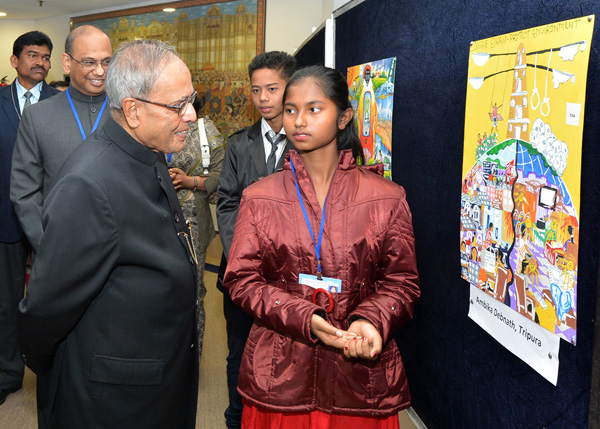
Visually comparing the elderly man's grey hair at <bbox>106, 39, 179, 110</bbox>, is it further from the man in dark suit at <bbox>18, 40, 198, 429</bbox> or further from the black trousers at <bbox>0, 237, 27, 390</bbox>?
the black trousers at <bbox>0, 237, 27, 390</bbox>

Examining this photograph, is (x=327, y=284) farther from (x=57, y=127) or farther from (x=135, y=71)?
(x=57, y=127)

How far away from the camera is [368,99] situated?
6.34ft

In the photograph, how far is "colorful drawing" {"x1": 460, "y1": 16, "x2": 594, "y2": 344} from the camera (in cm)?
91

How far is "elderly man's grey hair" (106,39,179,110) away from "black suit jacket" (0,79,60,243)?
195 cm

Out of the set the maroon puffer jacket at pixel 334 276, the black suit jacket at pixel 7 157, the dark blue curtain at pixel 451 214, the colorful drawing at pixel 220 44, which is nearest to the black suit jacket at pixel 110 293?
the maroon puffer jacket at pixel 334 276

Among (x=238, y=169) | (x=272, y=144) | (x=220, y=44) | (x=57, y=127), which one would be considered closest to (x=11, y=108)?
(x=57, y=127)

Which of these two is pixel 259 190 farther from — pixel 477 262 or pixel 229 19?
pixel 229 19

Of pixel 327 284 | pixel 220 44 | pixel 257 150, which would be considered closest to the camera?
pixel 327 284

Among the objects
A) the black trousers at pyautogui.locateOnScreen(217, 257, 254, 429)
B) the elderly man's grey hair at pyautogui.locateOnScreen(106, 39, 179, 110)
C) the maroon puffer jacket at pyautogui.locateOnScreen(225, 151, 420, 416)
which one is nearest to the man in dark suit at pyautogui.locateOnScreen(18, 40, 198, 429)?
the elderly man's grey hair at pyautogui.locateOnScreen(106, 39, 179, 110)

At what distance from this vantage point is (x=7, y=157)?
301 centimetres

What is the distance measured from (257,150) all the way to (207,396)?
64.3 inches

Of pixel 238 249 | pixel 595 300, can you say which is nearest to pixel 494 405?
pixel 595 300

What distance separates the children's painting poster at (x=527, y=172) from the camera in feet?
2.97

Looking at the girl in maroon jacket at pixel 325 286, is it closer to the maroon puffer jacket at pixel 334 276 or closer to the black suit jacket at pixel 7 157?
the maroon puffer jacket at pixel 334 276
